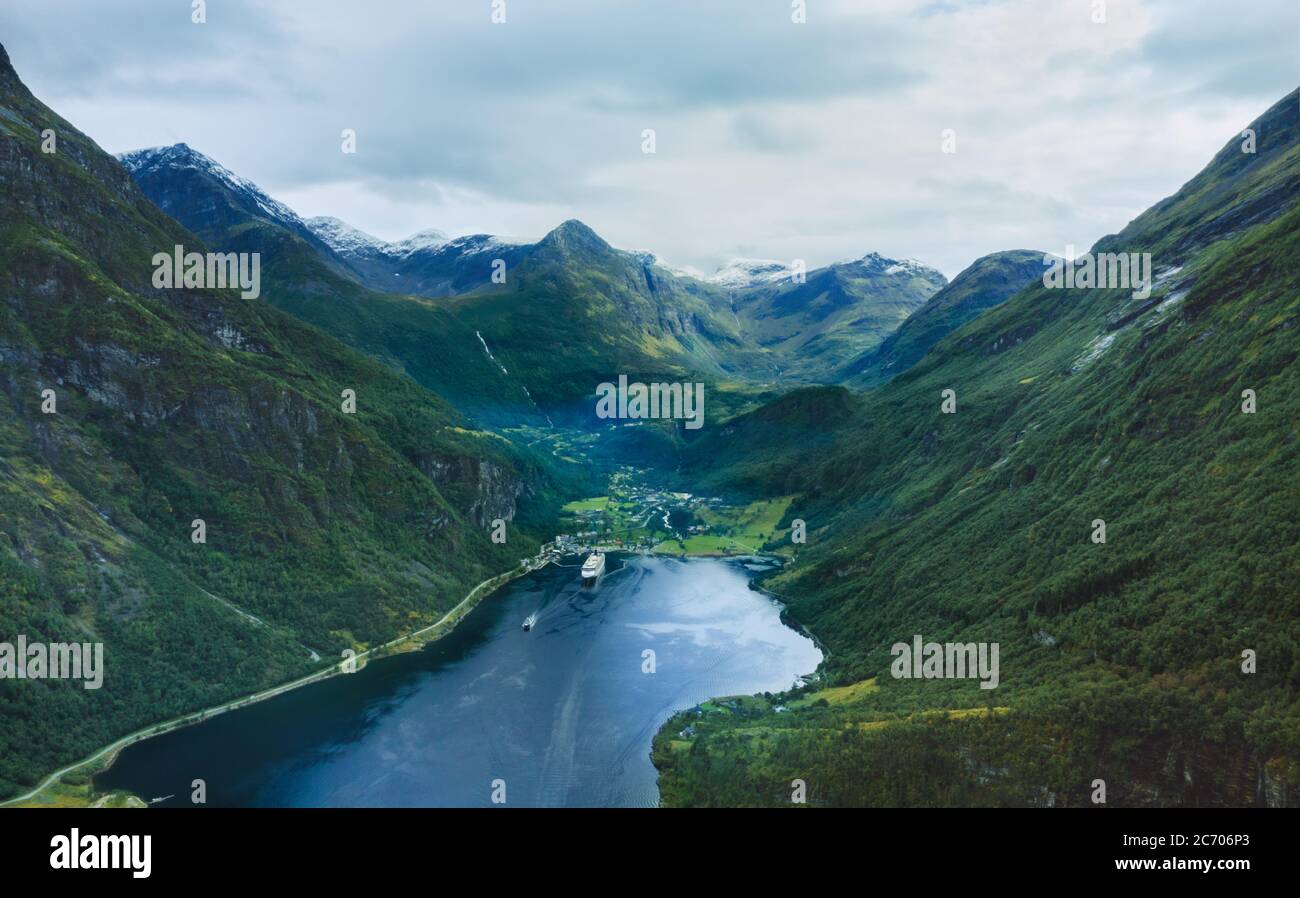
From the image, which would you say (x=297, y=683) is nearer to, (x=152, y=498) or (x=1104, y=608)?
(x=152, y=498)

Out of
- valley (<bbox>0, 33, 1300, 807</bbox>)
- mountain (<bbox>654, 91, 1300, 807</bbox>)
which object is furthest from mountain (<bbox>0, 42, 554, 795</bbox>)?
mountain (<bbox>654, 91, 1300, 807</bbox>)

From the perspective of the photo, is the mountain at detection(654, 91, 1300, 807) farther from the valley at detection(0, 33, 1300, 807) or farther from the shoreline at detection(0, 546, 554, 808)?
the shoreline at detection(0, 546, 554, 808)

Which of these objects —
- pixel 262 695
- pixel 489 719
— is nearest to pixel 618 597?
pixel 489 719

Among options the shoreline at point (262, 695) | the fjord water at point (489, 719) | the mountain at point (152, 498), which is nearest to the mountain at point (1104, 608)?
the fjord water at point (489, 719)

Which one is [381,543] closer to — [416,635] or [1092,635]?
[416,635]

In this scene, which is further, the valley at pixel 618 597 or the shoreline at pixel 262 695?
the shoreline at pixel 262 695

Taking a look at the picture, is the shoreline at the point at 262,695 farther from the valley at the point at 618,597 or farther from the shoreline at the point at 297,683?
the valley at the point at 618,597
